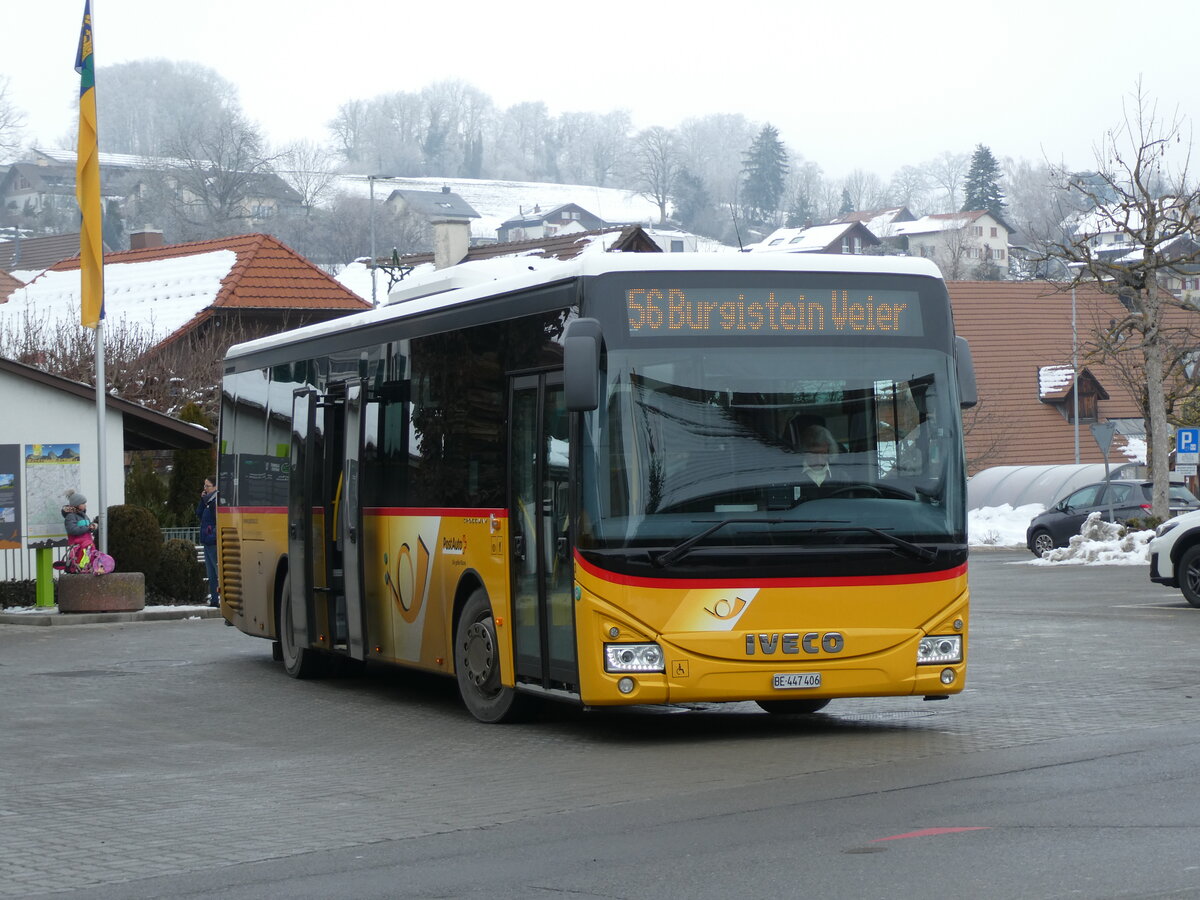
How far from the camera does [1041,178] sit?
16738cm

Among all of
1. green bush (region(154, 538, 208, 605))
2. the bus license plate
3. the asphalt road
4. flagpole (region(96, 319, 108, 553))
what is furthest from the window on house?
the bus license plate

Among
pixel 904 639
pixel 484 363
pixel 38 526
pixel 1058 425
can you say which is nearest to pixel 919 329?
pixel 904 639

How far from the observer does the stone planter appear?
26.0 m

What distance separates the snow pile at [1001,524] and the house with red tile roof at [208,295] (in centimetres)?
1779

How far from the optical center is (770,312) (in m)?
11.9

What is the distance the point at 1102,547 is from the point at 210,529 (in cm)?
1874

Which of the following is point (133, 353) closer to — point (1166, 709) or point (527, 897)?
point (1166, 709)

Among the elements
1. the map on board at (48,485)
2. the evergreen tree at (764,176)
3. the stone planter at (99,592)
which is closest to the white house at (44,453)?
the map on board at (48,485)

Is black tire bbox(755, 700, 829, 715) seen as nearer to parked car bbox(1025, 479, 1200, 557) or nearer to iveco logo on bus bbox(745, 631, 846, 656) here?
iveco logo on bus bbox(745, 631, 846, 656)

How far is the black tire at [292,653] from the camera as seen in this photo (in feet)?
56.5

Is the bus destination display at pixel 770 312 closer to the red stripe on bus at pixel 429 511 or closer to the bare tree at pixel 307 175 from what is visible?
the red stripe on bus at pixel 429 511

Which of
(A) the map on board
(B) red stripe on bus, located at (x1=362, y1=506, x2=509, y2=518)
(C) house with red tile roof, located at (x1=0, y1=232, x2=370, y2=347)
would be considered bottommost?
(B) red stripe on bus, located at (x1=362, y1=506, x2=509, y2=518)

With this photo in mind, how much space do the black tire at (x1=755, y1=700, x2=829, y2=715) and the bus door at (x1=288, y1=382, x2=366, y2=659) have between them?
11.4 feet

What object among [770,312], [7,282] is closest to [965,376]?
[770,312]
